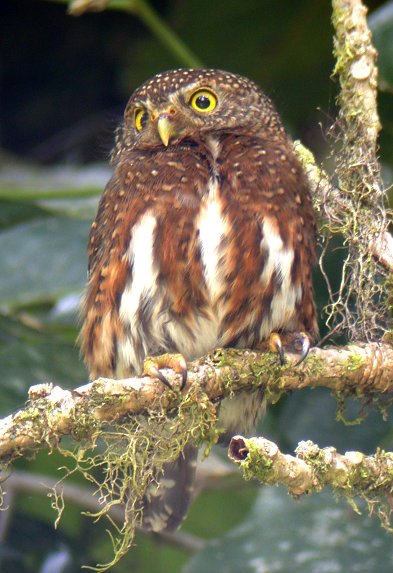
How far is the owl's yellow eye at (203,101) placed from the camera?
3.15m

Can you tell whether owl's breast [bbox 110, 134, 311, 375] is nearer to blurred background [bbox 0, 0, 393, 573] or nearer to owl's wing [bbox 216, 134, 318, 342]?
owl's wing [bbox 216, 134, 318, 342]

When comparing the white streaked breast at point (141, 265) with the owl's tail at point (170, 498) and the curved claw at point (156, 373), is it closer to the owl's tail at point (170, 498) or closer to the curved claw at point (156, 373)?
the curved claw at point (156, 373)

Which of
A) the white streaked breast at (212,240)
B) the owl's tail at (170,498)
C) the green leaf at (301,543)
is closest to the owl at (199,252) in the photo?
the white streaked breast at (212,240)

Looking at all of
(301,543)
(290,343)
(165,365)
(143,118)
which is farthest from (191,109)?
(301,543)

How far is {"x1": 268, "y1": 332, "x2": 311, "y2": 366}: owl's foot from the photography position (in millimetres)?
2588

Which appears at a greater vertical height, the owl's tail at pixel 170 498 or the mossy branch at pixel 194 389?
the mossy branch at pixel 194 389

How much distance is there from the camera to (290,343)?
2764 mm

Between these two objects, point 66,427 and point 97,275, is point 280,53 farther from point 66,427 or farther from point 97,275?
point 66,427

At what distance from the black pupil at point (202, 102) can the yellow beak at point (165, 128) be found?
0.14 meters

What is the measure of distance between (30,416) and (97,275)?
33.1 inches

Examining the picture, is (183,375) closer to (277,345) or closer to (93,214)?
(277,345)

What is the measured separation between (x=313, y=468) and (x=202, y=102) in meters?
1.25

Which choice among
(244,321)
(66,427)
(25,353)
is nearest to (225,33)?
(25,353)

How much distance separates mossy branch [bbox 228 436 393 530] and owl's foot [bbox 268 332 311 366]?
32cm
